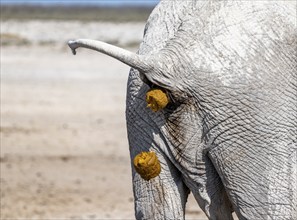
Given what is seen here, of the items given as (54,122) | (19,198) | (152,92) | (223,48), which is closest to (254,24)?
(223,48)

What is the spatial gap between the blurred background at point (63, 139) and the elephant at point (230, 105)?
414cm

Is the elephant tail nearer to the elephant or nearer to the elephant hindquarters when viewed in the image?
the elephant

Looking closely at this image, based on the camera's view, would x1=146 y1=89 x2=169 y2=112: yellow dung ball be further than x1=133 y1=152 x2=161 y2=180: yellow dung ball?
No

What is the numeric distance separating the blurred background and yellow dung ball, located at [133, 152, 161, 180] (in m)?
4.14

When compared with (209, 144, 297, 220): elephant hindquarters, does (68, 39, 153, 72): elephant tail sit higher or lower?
higher

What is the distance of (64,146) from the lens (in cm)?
1339

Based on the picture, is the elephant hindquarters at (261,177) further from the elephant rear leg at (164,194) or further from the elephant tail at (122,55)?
the elephant tail at (122,55)

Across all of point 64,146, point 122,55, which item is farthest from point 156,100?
point 64,146

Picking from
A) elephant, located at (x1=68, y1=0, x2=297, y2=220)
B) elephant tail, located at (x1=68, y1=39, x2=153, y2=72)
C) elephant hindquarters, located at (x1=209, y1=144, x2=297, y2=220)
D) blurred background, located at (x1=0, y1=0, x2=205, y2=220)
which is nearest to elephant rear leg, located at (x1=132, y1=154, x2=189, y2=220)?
elephant, located at (x1=68, y1=0, x2=297, y2=220)

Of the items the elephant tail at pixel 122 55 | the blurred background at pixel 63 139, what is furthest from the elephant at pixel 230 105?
the blurred background at pixel 63 139

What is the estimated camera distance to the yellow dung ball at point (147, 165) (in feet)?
15.3

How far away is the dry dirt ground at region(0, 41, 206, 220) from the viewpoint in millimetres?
9609

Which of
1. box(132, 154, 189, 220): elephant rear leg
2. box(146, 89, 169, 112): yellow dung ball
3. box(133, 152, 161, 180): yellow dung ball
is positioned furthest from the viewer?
box(132, 154, 189, 220): elephant rear leg

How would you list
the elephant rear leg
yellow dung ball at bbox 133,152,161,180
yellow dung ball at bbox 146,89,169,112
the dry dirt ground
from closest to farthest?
yellow dung ball at bbox 146,89,169,112 < yellow dung ball at bbox 133,152,161,180 < the elephant rear leg < the dry dirt ground
